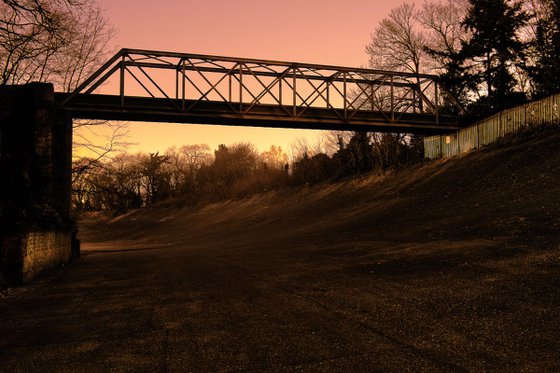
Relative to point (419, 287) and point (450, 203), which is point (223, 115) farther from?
point (419, 287)

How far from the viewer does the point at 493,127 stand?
28891 mm

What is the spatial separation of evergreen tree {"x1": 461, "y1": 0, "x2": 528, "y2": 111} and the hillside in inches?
433

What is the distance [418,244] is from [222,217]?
39003mm

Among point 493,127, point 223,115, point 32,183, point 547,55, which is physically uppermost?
point 547,55

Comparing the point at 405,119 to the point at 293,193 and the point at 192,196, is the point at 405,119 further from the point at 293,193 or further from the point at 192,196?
the point at 192,196

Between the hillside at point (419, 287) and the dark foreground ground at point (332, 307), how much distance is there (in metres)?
0.03

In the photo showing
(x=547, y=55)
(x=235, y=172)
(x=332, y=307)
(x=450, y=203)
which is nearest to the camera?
(x=332, y=307)

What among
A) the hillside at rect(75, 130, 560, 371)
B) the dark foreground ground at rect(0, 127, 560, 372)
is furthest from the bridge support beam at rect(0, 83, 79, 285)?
the hillside at rect(75, 130, 560, 371)

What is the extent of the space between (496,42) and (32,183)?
31717 millimetres

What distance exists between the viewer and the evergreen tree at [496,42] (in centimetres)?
3238

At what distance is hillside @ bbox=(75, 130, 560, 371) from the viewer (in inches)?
192

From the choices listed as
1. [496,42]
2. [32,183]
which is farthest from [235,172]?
[32,183]

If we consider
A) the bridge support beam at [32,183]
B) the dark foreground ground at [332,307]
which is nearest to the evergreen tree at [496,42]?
the dark foreground ground at [332,307]

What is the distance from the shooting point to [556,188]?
16.5m
